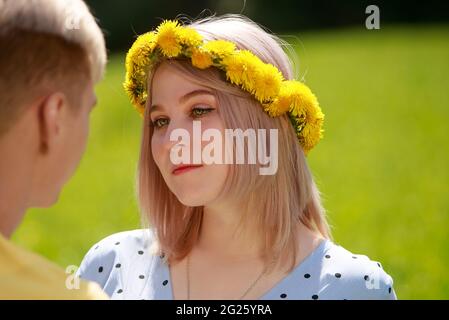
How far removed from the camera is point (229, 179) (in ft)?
10.00

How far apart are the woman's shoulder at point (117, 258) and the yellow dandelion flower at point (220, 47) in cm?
87

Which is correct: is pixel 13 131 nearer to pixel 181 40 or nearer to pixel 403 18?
pixel 181 40

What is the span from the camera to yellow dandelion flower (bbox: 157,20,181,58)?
307 centimetres

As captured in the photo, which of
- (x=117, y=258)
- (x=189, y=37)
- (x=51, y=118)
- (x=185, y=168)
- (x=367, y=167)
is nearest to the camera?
(x=51, y=118)

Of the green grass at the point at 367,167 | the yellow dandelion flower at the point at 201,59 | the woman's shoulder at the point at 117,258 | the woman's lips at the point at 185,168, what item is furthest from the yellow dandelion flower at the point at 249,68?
the green grass at the point at 367,167

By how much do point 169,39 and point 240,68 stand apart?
1.05 ft

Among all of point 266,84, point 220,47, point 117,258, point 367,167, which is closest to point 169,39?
point 220,47

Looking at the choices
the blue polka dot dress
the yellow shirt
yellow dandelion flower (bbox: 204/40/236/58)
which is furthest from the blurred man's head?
the blue polka dot dress

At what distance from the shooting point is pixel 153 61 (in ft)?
10.4

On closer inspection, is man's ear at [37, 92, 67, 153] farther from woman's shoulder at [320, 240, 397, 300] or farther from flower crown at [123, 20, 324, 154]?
woman's shoulder at [320, 240, 397, 300]

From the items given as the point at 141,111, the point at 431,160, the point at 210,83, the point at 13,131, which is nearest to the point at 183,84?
the point at 210,83

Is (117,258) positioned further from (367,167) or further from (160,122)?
(367,167)

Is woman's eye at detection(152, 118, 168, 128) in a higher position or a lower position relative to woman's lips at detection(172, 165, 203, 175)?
higher

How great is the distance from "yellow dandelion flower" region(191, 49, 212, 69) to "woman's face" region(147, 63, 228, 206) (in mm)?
78
